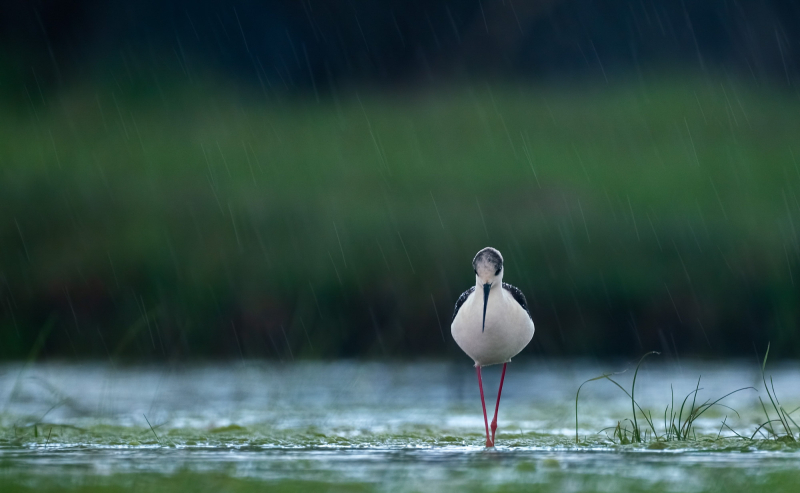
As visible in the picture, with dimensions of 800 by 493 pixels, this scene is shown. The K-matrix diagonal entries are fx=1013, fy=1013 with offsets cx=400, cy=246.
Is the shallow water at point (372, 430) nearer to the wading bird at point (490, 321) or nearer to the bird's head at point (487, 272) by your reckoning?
the wading bird at point (490, 321)

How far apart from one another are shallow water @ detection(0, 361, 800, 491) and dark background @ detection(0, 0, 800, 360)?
629 millimetres

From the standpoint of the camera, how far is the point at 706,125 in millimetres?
16031

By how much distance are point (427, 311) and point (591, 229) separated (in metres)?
2.39

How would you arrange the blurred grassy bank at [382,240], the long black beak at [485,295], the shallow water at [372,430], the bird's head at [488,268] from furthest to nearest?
the blurred grassy bank at [382,240]
the bird's head at [488,268]
the long black beak at [485,295]
the shallow water at [372,430]

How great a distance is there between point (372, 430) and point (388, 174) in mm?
7363

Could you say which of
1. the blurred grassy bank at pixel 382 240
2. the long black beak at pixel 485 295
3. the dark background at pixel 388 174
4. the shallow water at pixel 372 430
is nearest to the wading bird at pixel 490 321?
the long black beak at pixel 485 295

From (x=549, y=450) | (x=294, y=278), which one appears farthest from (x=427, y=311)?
(x=549, y=450)

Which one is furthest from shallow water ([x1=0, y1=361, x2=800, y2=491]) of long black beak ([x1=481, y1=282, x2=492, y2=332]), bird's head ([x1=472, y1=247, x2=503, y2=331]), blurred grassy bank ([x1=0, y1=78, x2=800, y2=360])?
bird's head ([x1=472, y1=247, x2=503, y2=331])

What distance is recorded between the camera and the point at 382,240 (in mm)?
11758

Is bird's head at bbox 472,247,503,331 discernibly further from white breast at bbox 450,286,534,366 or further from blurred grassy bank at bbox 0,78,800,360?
blurred grassy bank at bbox 0,78,800,360

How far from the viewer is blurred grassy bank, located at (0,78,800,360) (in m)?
10.8

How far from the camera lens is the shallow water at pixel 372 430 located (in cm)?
414

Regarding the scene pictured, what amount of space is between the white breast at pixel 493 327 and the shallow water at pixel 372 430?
56 centimetres

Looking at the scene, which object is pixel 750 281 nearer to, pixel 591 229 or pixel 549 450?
pixel 591 229
